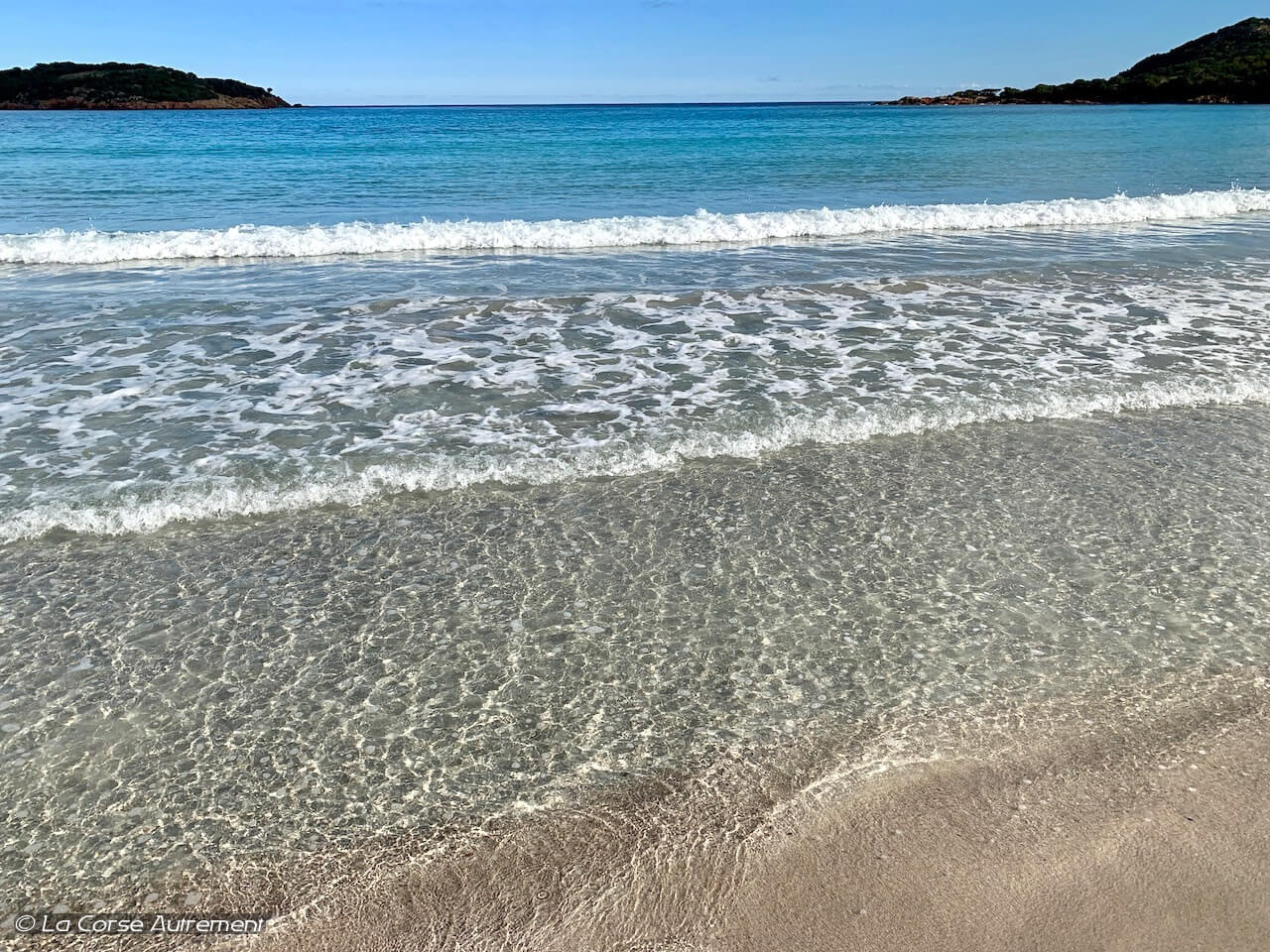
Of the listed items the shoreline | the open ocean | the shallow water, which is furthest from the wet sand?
the shallow water

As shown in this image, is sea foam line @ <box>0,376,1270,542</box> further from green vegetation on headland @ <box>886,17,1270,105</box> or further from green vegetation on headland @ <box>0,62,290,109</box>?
green vegetation on headland @ <box>0,62,290,109</box>

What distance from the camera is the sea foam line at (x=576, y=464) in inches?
195

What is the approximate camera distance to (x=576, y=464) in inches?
223

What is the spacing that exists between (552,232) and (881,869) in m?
14.0

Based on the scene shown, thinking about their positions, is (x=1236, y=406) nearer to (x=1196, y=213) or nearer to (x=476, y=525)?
(x=476, y=525)

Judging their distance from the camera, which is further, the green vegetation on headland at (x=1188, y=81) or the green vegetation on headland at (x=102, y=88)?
the green vegetation on headland at (x=102, y=88)

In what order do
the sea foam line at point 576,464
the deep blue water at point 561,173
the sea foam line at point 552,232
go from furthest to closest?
the deep blue water at point 561,173 → the sea foam line at point 552,232 → the sea foam line at point 576,464

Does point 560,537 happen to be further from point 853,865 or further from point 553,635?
point 853,865

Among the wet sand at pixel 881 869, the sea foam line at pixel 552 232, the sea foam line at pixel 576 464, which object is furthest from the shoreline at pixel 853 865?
the sea foam line at pixel 552 232

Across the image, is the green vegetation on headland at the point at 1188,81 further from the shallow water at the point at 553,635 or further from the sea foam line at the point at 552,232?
the shallow water at the point at 553,635

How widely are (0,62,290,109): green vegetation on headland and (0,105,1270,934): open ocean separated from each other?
400 ft

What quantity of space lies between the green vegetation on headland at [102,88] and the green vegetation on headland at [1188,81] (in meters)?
Result: 103

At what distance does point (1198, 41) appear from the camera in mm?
128875

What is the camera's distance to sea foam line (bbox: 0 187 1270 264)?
14078mm
